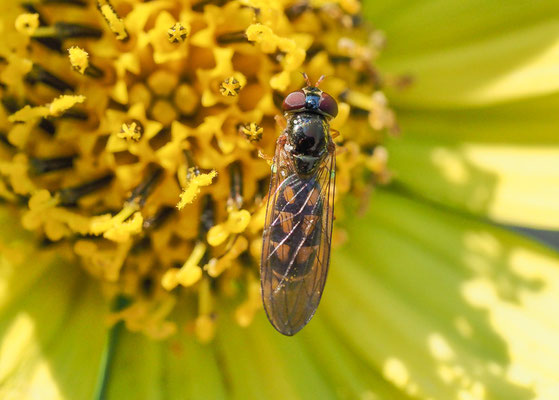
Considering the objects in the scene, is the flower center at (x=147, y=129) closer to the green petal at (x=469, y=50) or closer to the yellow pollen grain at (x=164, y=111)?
the yellow pollen grain at (x=164, y=111)

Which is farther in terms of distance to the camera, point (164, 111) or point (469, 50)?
point (469, 50)

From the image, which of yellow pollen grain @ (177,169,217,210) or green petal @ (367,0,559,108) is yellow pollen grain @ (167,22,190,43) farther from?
green petal @ (367,0,559,108)

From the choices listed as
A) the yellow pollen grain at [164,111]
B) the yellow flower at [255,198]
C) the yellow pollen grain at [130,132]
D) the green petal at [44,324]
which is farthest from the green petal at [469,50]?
the green petal at [44,324]

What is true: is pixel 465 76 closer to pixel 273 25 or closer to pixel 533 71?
pixel 533 71

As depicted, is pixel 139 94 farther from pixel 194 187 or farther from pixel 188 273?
pixel 188 273

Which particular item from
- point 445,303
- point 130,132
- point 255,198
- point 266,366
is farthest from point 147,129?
point 445,303

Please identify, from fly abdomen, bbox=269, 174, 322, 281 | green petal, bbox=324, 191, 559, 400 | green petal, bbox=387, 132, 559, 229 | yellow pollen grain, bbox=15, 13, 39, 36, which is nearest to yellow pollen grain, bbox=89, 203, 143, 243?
fly abdomen, bbox=269, 174, 322, 281

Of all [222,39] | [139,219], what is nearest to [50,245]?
[139,219]
